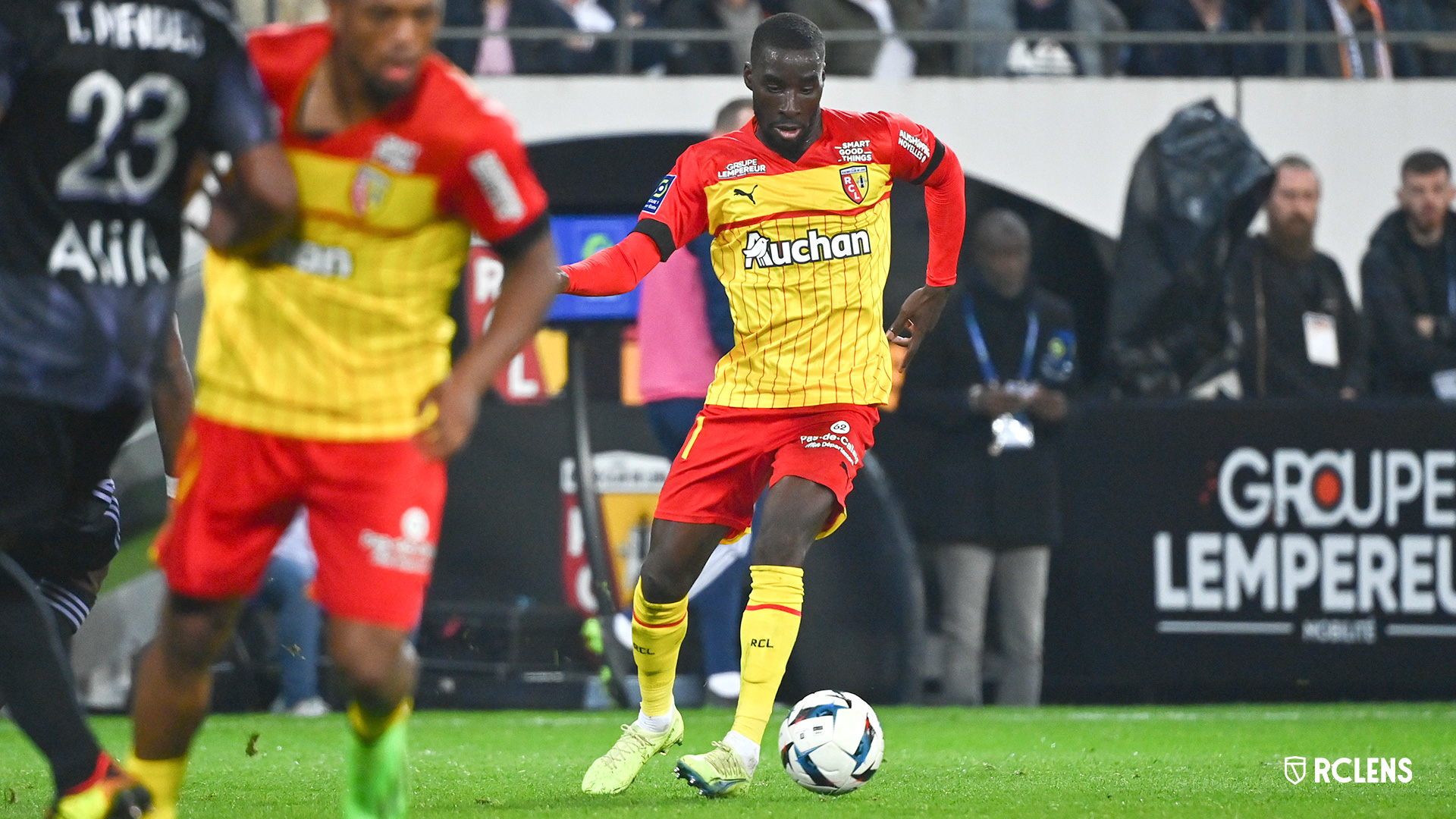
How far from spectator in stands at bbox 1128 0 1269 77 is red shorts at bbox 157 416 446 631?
24.5 feet

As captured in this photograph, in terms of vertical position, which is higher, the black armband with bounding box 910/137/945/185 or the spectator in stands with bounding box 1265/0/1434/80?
the spectator in stands with bounding box 1265/0/1434/80

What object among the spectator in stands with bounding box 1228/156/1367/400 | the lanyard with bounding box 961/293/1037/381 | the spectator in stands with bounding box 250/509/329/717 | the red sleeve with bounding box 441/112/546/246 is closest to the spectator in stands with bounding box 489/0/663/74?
the lanyard with bounding box 961/293/1037/381

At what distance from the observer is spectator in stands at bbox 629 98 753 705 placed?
30.1 feet

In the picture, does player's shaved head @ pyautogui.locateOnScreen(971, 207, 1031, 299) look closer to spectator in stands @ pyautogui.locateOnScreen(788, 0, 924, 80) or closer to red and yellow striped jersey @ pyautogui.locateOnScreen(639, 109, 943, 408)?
spectator in stands @ pyautogui.locateOnScreen(788, 0, 924, 80)

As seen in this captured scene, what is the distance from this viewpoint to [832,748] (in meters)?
5.66

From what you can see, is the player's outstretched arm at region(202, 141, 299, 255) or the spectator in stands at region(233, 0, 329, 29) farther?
the spectator in stands at region(233, 0, 329, 29)

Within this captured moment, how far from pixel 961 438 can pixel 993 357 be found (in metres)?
0.45

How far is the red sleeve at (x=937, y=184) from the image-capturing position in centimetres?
651

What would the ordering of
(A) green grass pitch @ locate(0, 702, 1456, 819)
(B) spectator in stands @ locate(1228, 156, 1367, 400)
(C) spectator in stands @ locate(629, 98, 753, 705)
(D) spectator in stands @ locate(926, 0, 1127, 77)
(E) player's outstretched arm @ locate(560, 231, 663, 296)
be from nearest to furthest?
(A) green grass pitch @ locate(0, 702, 1456, 819)
(E) player's outstretched arm @ locate(560, 231, 663, 296)
(C) spectator in stands @ locate(629, 98, 753, 705)
(B) spectator in stands @ locate(1228, 156, 1367, 400)
(D) spectator in stands @ locate(926, 0, 1127, 77)

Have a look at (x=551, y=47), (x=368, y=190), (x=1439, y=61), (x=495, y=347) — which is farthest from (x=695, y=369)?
(x=368, y=190)

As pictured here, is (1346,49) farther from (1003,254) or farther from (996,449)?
(996,449)

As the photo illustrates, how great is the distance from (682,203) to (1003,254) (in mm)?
4065

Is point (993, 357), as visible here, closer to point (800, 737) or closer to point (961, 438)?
point (961, 438)

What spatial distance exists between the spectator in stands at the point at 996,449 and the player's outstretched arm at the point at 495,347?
5777mm
